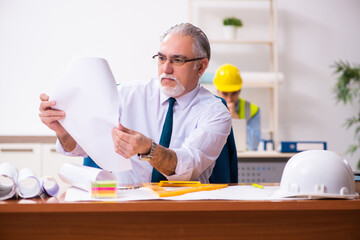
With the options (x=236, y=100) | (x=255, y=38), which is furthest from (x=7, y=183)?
(x=255, y=38)

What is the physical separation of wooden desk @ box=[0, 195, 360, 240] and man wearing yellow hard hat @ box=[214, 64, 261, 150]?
3.04 meters

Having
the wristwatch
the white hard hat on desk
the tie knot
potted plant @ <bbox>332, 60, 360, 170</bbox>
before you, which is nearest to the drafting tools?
the wristwatch

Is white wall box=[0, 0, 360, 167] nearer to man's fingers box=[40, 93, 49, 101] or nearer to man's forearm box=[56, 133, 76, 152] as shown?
man's forearm box=[56, 133, 76, 152]

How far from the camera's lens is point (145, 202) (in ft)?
3.42

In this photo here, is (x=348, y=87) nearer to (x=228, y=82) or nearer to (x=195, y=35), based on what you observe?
(x=228, y=82)

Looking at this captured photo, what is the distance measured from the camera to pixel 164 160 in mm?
1458

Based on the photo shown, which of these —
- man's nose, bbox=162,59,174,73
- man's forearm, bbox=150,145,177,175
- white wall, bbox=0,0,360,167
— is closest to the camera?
man's forearm, bbox=150,145,177,175

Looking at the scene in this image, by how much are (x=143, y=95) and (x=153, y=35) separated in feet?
10.9

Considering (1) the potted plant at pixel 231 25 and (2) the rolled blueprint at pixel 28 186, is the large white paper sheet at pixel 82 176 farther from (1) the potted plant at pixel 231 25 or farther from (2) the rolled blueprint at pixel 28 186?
(1) the potted plant at pixel 231 25

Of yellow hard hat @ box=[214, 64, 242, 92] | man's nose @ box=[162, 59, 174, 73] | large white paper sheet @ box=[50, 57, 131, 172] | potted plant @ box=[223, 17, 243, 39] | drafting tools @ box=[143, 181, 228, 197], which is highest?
potted plant @ box=[223, 17, 243, 39]

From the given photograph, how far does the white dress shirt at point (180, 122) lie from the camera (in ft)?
5.47

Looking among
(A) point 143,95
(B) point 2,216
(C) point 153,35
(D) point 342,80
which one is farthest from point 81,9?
(B) point 2,216

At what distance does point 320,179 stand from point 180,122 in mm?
762

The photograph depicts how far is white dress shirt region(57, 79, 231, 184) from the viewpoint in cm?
167
